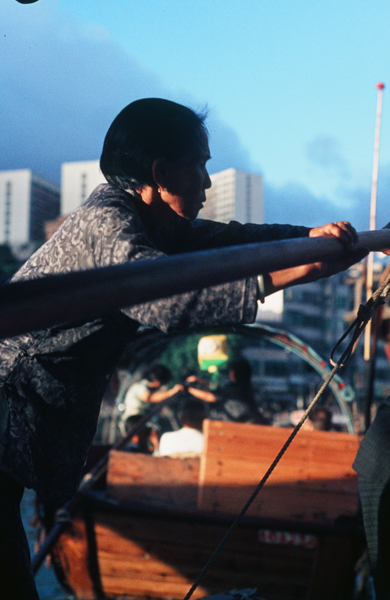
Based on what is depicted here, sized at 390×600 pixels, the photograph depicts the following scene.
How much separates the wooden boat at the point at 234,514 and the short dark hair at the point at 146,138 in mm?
3348

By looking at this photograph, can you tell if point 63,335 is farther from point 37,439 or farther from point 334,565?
point 334,565

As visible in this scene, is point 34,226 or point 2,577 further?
point 34,226

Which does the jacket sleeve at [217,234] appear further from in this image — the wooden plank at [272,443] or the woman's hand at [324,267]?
Answer: the wooden plank at [272,443]

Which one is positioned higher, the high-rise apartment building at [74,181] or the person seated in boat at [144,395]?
the high-rise apartment building at [74,181]

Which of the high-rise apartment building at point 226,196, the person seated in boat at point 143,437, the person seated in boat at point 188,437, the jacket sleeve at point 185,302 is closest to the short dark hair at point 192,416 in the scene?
the person seated in boat at point 188,437

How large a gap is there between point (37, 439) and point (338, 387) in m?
6.07

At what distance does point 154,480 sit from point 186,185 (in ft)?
12.9

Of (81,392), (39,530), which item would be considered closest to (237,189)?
(81,392)

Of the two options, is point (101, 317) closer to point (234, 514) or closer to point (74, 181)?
point (234, 514)

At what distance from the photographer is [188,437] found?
5.48 meters

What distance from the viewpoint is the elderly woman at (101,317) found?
3.72 ft

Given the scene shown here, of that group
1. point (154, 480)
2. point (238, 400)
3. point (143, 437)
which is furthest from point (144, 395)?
point (154, 480)

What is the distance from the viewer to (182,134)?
1.41 metres

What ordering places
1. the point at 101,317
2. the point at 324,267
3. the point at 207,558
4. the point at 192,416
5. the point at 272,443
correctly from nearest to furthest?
1. the point at 324,267
2. the point at 101,317
3. the point at 272,443
4. the point at 207,558
5. the point at 192,416
